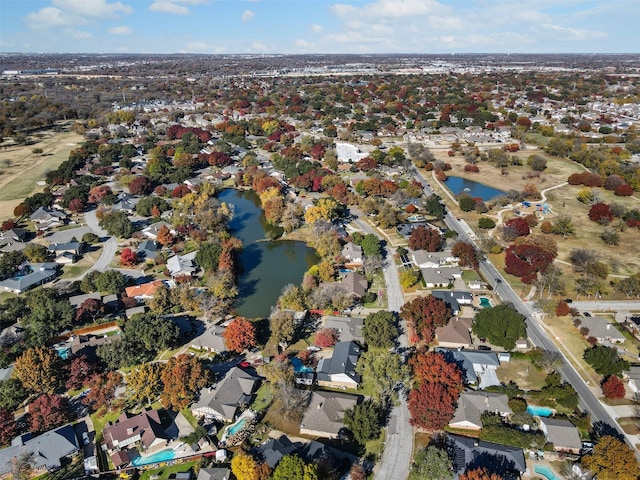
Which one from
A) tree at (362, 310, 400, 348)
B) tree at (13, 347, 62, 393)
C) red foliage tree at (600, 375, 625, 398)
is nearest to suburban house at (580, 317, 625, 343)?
red foliage tree at (600, 375, 625, 398)

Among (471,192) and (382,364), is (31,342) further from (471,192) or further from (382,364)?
(471,192)

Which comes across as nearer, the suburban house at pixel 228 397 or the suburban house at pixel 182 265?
the suburban house at pixel 228 397

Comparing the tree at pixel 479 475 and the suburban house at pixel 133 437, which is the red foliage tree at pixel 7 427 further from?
the tree at pixel 479 475

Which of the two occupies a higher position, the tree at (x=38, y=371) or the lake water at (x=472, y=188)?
the lake water at (x=472, y=188)

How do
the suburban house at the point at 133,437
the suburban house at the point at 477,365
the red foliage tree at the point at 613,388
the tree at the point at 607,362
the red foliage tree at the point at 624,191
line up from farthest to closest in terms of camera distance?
the red foliage tree at the point at 624,191 < the suburban house at the point at 477,365 < the tree at the point at 607,362 < the red foliage tree at the point at 613,388 < the suburban house at the point at 133,437

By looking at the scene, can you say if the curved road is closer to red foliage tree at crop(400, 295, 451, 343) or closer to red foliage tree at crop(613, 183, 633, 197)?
red foliage tree at crop(400, 295, 451, 343)

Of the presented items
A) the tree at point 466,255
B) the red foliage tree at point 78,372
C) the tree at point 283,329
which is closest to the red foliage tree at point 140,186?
the red foliage tree at point 78,372
